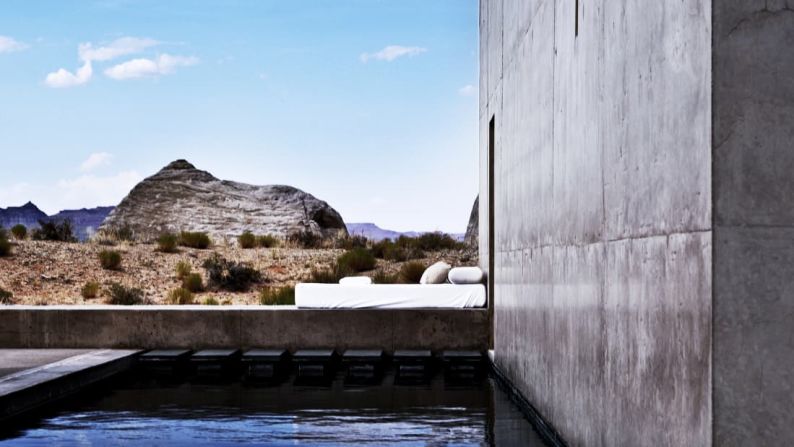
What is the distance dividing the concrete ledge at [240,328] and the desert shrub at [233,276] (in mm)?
7540

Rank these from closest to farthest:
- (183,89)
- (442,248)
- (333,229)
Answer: (442,248)
(333,229)
(183,89)

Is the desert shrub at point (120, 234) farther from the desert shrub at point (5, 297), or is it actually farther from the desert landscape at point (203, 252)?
the desert shrub at point (5, 297)

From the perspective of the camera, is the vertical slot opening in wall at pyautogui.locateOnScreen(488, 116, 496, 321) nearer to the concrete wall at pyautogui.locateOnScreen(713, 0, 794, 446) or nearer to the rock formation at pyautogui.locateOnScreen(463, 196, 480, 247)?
the concrete wall at pyautogui.locateOnScreen(713, 0, 794, 446)

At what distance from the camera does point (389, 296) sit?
1102 cm

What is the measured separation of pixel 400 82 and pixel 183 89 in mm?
9061

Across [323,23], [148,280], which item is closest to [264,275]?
[148,280]

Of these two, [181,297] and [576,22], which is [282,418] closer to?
[576,22]

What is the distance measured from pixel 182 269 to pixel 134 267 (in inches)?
42.6

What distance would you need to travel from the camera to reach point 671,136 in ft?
11.7

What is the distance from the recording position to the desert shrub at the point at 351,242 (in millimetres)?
23672

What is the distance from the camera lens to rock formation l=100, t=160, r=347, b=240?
2811 cm

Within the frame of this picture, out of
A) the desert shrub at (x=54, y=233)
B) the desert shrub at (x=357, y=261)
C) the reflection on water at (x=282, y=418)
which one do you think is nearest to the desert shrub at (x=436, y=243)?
the desert shrub at (x=357, y=261)

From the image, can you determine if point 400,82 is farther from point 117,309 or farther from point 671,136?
point 671,136

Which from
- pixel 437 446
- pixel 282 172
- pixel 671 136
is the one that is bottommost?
pixel 437 446
